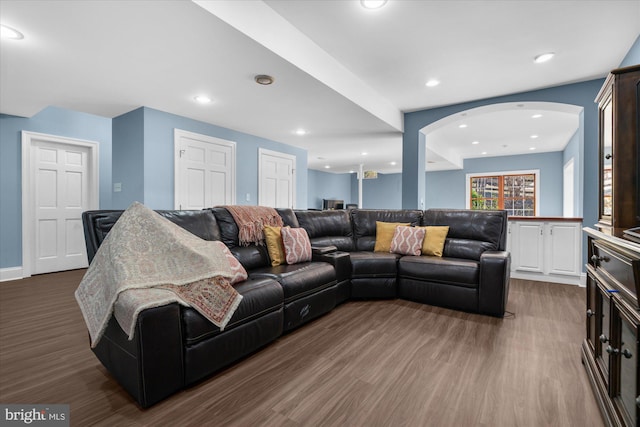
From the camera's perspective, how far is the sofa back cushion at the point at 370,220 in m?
3.83

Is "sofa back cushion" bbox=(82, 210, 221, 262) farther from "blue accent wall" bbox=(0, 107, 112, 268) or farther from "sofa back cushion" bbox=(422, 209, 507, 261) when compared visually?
"blue accent wall" bbox=(0, 107, 112, 268)

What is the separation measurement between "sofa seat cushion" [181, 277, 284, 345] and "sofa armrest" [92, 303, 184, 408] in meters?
0.06

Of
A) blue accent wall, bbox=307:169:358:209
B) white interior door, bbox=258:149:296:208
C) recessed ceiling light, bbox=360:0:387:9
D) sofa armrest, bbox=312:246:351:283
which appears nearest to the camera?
recessed ceiling light, bbox=360:0:387:9

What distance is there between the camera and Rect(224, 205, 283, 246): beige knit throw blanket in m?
2.77

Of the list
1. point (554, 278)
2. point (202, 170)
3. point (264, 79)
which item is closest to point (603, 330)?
point (554, 278)

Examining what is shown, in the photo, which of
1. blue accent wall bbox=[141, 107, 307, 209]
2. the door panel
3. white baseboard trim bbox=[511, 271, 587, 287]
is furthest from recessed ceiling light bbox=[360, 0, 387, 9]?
the door panel

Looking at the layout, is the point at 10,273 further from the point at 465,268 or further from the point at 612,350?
the point at 612,350

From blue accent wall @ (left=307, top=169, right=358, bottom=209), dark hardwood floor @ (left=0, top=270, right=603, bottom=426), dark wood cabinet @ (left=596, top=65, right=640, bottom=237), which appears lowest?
dark hardwood floor @ (left=0, top=270, right=603, bottom=426)

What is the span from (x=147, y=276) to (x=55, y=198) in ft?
14.8

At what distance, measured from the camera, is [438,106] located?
15.8 feet

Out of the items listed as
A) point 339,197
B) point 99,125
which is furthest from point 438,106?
point 339,197

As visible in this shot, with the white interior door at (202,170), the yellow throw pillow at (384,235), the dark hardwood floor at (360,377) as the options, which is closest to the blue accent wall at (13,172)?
the white interior door at (202,170)

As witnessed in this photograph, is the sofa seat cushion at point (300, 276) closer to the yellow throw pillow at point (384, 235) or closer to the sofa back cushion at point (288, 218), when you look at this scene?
the sofa back cushion at point (288, 218)

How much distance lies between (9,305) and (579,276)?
21.8 ft
